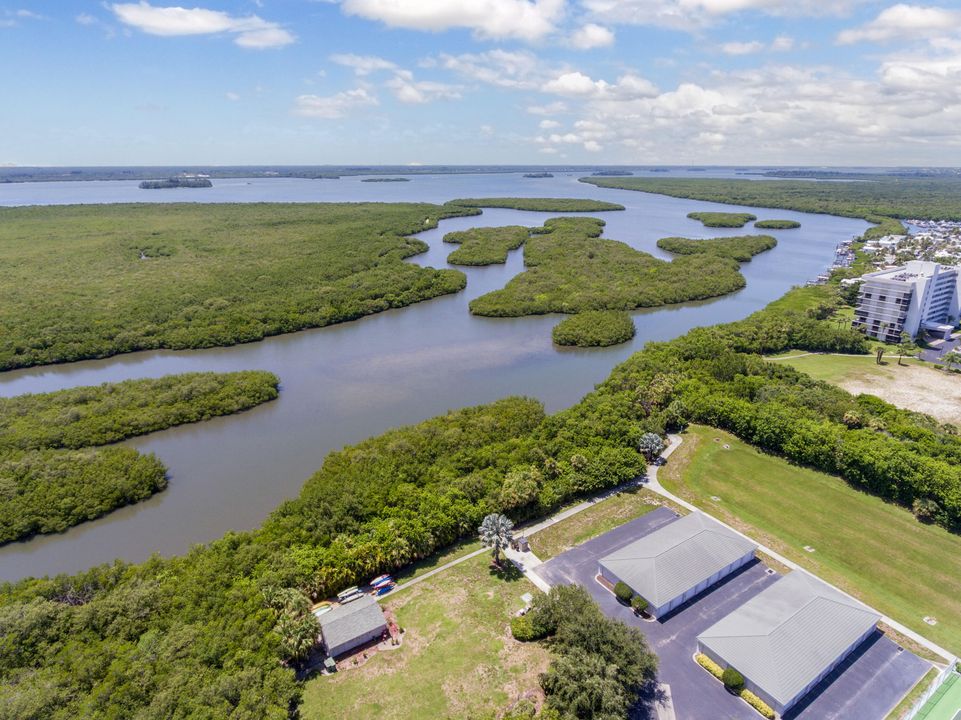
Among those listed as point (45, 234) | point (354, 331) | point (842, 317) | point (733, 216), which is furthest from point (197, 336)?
point (733, 216)

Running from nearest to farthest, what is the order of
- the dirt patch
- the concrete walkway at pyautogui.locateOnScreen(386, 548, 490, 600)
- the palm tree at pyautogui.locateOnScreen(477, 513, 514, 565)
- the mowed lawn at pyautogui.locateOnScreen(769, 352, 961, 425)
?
the concrete walkway at pyautogui.locateOnScreen(386, 548, 490, 600) → the palm tree at pyautogui.locateOnScreen(477, 513, 514, 565) → the dirt patch → the mowed lawn at pyautogui.locateOnScreen(769, 352, 961, 425)

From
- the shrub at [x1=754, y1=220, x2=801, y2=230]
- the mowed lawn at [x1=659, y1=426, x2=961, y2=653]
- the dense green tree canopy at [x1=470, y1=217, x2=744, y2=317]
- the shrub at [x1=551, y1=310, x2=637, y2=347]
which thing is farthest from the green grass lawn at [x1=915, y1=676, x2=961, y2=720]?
the shrub at [x1=754, y1=220, x2=801, y2=230]

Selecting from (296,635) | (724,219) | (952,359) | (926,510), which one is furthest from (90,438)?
(724,219)

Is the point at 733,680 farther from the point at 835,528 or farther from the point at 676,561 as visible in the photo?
the point at 835,528

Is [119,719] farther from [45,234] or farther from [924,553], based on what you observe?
[45,234]

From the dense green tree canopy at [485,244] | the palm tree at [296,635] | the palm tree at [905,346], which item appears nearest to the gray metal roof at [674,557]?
the palm tree at [296,635]

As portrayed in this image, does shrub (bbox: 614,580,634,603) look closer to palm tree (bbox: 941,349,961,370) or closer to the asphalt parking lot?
the asphalt parking lot

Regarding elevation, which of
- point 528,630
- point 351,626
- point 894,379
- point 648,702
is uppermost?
point 894,379
